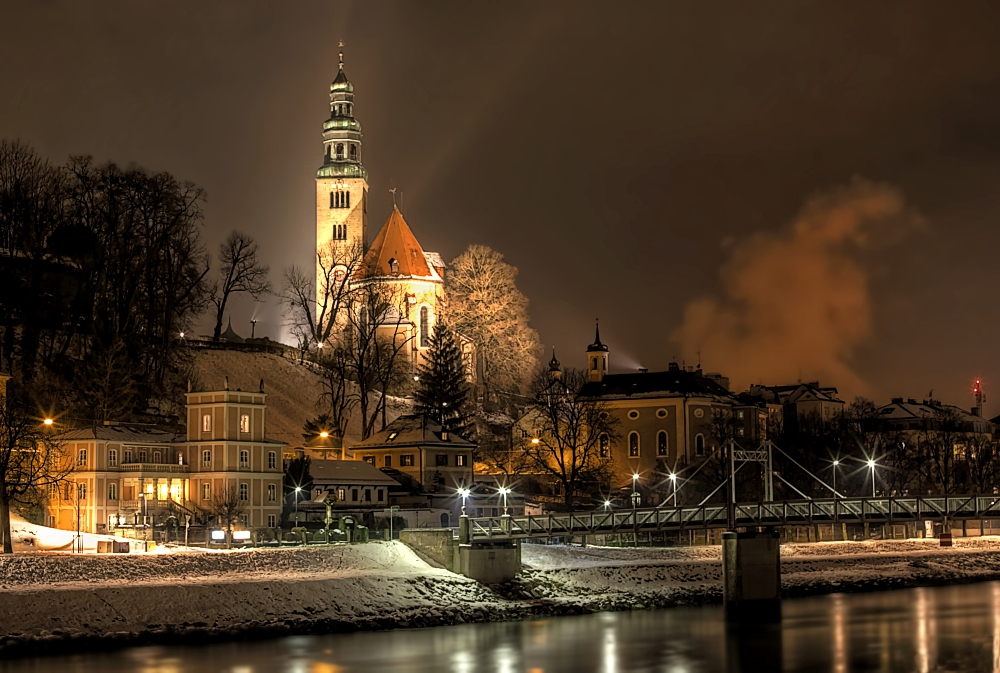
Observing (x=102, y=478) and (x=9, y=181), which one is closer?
(x=102, y=478)

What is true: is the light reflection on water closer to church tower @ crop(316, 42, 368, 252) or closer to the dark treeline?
the dark treeline

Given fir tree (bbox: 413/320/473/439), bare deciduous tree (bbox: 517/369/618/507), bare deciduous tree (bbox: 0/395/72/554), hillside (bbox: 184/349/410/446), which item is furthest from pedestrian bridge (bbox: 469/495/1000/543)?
hillside (bbox: 184/349/410/446)

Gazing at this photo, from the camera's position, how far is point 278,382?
363 feet

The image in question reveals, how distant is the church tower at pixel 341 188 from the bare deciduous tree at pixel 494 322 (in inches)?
1076

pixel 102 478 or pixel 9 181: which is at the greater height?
pixel 9 181

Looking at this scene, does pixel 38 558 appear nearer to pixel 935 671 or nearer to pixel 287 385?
pixel 935 671

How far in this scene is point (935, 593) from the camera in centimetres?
6694

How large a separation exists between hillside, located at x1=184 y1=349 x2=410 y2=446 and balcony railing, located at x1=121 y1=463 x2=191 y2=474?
30475 mm

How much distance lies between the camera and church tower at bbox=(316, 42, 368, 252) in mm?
146375

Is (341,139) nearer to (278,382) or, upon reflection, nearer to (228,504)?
(278,382)

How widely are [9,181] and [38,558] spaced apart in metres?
38.1

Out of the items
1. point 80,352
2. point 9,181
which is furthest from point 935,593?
point 9,181

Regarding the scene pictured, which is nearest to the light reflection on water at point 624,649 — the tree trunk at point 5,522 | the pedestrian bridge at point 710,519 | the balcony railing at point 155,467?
the pedestrian bridge at point 710,519

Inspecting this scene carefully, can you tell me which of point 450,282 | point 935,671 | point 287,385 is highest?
point 450,282
